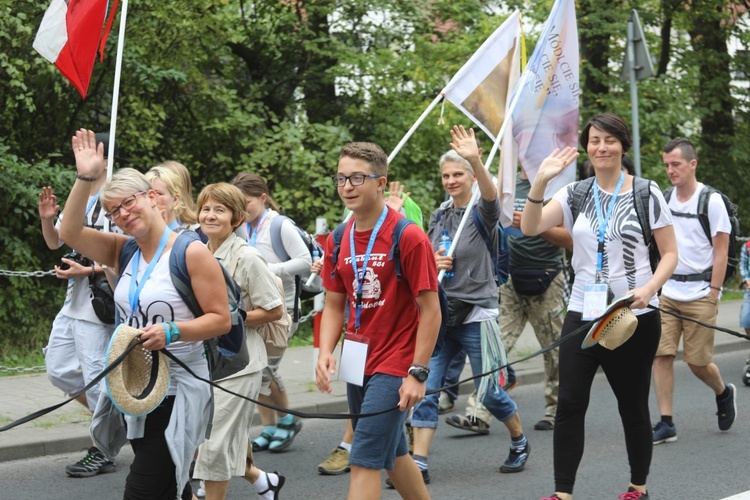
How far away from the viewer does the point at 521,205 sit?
7.77 metres

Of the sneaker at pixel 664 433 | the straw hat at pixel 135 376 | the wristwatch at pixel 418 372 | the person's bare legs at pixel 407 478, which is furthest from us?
the sneaker at pixel 664 433

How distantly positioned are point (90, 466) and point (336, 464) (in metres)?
1.48

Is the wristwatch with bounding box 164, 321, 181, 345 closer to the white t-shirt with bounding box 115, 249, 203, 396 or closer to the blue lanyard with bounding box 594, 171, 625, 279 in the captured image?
the white t-shirt with bounding box 115, 249, 203, 396

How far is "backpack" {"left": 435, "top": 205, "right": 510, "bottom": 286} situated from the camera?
6477mm

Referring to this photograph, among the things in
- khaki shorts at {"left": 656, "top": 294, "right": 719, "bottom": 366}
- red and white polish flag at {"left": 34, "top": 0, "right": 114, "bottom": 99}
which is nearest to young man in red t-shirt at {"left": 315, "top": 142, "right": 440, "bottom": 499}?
red and white polish flag at {"left": 34, "top": 0, "right": 114, "bottom": 99}

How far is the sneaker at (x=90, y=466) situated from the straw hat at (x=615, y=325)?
3210 mm

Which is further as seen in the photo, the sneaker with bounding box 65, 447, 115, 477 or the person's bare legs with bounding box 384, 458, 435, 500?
the sneaker with bounding box 65, 447, 115, 477

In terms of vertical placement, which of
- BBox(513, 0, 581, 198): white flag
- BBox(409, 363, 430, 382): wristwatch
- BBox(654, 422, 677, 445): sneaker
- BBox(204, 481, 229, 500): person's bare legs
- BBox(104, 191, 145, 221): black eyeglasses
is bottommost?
BBox(654, 422, 677, 445): sneaker

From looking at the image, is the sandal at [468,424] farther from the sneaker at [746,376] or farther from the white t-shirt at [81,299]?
the sneaker at [746,376]

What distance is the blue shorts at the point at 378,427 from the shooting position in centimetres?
435

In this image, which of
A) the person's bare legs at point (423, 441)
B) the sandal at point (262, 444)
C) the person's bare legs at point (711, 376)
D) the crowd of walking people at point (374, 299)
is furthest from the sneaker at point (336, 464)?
the person's bare legs at point (711, 376)

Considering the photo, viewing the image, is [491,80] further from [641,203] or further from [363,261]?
[363,261]

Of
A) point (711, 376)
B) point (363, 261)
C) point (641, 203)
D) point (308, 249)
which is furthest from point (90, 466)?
point (711, 376)

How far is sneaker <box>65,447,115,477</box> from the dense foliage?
16.3 ft
